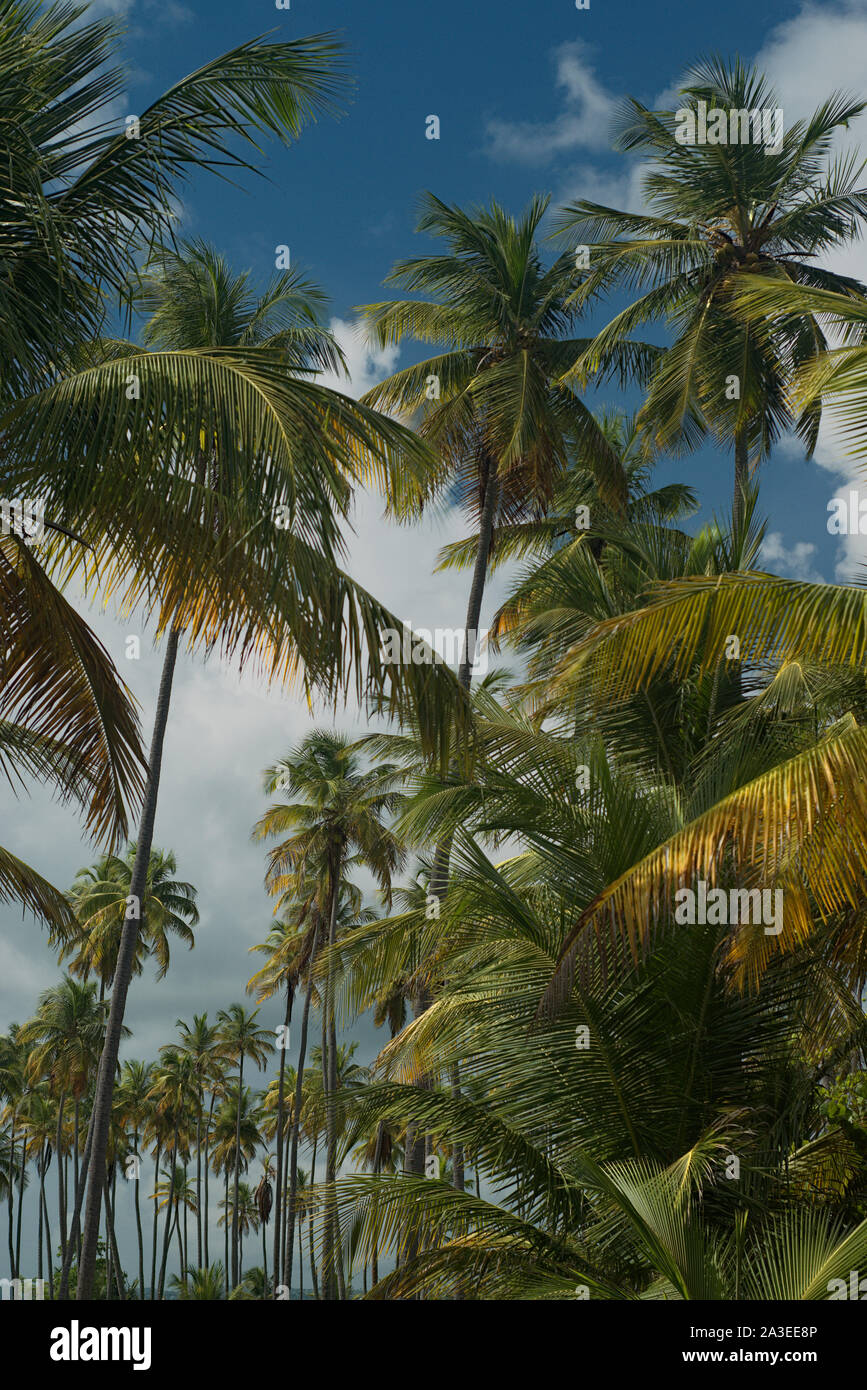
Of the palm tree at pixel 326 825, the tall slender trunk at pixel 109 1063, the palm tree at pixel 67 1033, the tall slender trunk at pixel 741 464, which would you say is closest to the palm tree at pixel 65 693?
the tall slender trunk at pixel 109 1063

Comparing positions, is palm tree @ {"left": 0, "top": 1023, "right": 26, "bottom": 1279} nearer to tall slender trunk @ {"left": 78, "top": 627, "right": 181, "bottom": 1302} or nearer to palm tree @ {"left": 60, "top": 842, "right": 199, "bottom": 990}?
palm tree @ {"left": 60, "top": 842, "right": 199, "bottom": 990}

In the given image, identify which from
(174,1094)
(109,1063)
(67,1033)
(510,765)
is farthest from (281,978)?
(510,765)

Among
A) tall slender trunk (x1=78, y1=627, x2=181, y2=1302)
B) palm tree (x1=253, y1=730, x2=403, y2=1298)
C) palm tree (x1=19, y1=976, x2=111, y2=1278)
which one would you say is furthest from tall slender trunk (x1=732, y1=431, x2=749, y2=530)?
palm tree (x1=19, y1=976, x2=111, y2=1278)

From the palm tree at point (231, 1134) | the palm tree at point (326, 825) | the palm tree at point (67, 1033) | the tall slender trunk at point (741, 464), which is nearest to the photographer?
the tall slender trunk at point (741, 464)

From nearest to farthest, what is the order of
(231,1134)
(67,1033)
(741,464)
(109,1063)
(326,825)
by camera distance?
(741,464) → (109,1063) → (326,825) → (67,1033) → (231,1134)

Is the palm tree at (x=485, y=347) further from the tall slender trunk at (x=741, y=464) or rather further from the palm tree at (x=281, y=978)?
the palm tree at (x=281, y=978)

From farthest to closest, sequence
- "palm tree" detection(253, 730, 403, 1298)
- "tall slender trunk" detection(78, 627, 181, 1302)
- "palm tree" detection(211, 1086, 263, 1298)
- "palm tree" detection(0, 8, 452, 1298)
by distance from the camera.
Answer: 1. "palm tree" detection(211, 1086, 263, 1298)
2. "palm tree" detection(253, 730, 403, 1298)
3. "tall slender trunk" detection(78, 627, 181, 1302)
4. "palm tree" detection(0, 8, 452, 1298)

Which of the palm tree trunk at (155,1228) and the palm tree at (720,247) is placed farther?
the palm tree trunk at (155,1228)

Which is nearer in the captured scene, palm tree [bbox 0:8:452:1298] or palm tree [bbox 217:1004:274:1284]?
palm tree [bbox 0:8:452:1298]

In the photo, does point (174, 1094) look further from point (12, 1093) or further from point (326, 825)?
point (326, 825)

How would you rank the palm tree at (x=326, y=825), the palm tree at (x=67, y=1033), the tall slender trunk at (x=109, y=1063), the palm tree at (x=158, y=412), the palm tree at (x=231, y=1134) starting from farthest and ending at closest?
the palm tree at (x=231, y=1134) → the palm tree at (x=67, y=1033) → the palm tree at (x=326, y=825) → the tall slender trunk at (x=109, y=1063) → the palm tree at (x=158, y=412)

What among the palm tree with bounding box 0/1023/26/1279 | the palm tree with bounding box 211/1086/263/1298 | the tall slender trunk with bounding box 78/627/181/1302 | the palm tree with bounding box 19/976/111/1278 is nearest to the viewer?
the tall slender trunk with bounding box 78/627/181/1302
